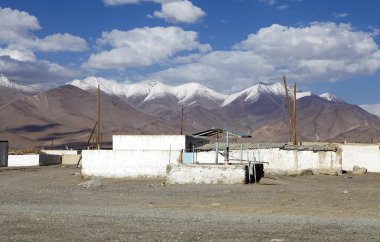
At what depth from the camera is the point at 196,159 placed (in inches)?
1651

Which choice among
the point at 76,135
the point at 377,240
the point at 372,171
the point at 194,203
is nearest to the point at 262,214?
the point at 194,203

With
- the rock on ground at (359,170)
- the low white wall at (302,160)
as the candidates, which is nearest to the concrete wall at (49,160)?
the low white wall at (302,160)

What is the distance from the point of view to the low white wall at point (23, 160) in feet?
258

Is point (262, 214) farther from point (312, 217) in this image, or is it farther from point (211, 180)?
point (211, 180)

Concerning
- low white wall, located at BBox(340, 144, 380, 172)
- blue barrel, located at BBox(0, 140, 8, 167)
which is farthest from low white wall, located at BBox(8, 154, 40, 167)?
low white wall, located at BBox(340, 144, 380, 172)

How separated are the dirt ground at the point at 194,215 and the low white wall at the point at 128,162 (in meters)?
9.60

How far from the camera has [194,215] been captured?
59.3 ft

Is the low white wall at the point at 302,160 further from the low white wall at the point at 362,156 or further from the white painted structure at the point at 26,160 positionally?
the white painted structure at the point at 26,160

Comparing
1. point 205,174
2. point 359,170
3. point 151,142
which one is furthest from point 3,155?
point 205,174

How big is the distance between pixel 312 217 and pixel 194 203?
21.3 ft

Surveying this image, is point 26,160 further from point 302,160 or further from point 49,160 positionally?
point 302,160

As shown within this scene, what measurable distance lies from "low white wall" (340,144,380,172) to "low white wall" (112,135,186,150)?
14492 millimetres

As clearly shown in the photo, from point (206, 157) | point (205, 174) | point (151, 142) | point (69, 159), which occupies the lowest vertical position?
point (205, 174)

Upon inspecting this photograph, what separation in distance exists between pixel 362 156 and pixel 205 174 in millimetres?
22171
